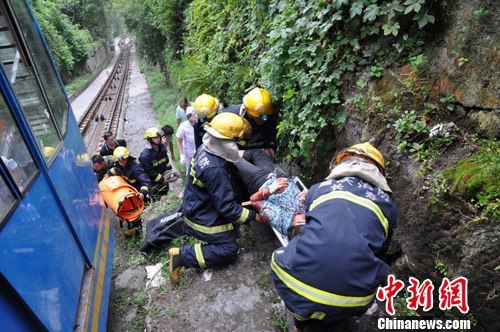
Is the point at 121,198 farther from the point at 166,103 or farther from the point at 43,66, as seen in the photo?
the point at 166,103

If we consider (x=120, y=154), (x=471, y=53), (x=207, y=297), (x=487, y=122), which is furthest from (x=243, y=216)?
(x=120, y=154)

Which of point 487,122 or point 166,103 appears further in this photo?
point 166,103

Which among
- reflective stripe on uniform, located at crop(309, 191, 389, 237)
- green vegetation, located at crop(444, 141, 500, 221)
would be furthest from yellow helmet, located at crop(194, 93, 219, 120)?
green vegetation, located at crop(444, 141, 500, 221)

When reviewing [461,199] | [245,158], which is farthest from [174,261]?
[461,199]

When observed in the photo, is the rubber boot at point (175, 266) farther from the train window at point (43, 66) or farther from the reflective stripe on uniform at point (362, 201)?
the reflective stripe on uniform at point (362, 201)

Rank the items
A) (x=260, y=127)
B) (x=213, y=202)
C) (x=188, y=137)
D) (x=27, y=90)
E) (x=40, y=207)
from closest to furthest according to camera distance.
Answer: (x=40, y=207) → (x=27, y=90) → (x=213, y=202) → (x=260, y=127) → (x=188, y=137)

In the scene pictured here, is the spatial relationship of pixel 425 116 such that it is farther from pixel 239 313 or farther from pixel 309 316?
pixel 239 313

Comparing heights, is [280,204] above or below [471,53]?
below

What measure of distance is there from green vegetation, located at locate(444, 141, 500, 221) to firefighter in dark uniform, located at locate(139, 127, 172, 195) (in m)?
4.75

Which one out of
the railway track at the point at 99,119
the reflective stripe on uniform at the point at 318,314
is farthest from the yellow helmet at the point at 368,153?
the railway track at the point at 99,119

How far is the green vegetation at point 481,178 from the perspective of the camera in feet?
6.23

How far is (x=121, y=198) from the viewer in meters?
4.28

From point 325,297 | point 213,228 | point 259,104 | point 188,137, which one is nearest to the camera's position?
point 325,297

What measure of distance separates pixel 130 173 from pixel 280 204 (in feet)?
10.9
